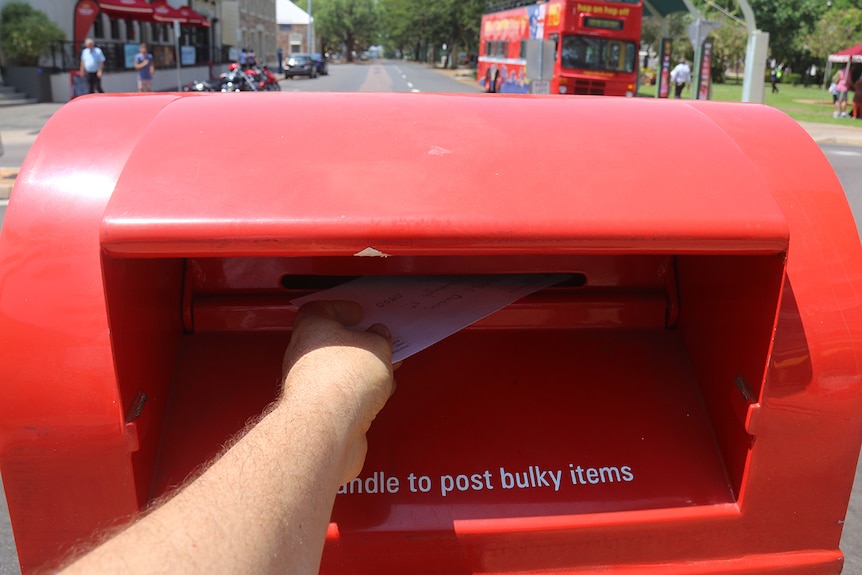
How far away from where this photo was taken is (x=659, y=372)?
187cm

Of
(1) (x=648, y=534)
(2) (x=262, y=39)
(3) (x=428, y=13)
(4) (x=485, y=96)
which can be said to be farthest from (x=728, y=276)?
(3) (x=428, y=13)

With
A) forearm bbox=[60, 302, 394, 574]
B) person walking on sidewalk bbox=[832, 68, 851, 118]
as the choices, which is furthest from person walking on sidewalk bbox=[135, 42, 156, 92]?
person walking on sidewalk bbox=[832, 68, 851, 118]

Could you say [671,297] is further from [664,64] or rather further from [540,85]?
[664,64]

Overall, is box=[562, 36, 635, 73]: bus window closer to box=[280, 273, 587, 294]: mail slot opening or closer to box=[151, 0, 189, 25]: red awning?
box=[151, 0, 189, 25]: red awning

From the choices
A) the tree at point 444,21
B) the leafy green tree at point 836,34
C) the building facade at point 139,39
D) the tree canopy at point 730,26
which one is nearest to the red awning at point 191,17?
the building facade at point 139,39

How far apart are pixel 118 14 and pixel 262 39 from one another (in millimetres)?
33911

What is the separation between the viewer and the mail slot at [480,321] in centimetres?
136

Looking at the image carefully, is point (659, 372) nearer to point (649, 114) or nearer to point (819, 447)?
point (819, 447)

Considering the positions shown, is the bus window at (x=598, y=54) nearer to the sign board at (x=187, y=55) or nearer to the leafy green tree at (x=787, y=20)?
the sign board at (x=187, y=55)

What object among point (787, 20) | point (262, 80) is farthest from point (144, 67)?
point (787, 20)

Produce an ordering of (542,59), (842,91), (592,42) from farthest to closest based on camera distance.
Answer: (842,91)
(592,42)
(542,59)

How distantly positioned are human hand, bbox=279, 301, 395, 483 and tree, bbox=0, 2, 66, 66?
862 inches

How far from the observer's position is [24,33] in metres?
19.4

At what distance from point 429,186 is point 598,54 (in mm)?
18564
